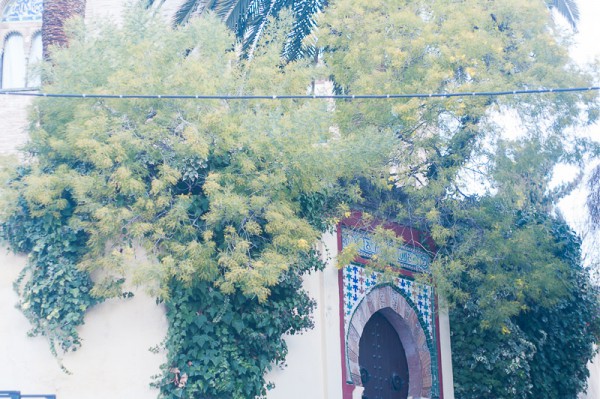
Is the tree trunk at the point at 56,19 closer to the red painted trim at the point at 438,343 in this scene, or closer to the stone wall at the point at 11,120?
the stone wall at the point at 11,120

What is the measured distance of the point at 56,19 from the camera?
1128cm

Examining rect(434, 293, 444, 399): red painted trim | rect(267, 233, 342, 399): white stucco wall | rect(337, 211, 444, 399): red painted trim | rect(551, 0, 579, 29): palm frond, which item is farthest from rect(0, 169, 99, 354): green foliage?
rect(551, 0, 579, 29): palm frond

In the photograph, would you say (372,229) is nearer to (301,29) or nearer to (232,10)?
(301,29)

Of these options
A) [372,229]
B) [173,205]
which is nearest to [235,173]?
[173,205]

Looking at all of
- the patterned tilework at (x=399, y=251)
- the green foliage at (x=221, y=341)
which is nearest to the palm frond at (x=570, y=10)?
the patterned tilework at (x=399, y=251)

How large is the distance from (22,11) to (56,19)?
573 cm

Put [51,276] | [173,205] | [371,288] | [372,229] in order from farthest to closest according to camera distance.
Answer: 1. [372,229]
2. [371,288]
3. [173,205]
4. [51,276]

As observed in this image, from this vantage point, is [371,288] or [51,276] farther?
[371,288]

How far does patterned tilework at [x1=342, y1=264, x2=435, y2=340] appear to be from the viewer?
38.2ft

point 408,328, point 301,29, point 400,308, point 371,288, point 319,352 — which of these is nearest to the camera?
point 319,352

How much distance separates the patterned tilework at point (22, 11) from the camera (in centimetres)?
1631

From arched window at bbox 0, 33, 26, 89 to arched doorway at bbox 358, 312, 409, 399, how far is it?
850 cm

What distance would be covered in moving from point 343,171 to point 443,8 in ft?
11.4

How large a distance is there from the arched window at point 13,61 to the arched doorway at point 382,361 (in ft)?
27.9
